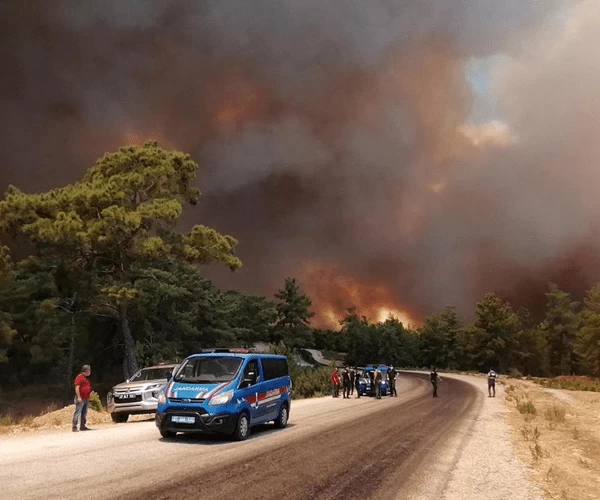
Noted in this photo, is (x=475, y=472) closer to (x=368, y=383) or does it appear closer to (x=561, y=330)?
(x=368, y=383)

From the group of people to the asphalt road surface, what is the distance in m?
17.3

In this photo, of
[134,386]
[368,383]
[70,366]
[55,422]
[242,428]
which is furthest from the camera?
[70,366]

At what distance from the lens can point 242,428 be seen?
526 inches

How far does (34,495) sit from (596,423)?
24.5 m

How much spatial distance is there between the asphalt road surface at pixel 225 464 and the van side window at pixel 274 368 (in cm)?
156

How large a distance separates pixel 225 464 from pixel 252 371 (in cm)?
422

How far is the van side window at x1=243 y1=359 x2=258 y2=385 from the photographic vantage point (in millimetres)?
13875

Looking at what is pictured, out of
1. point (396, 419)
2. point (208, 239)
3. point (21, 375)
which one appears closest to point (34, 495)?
point (396, 419)

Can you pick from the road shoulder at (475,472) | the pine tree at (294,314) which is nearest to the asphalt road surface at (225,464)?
the road shoulder at (475,472)

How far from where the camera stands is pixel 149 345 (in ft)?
132

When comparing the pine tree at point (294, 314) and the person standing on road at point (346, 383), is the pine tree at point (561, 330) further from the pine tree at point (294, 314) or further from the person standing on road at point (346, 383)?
the person standing on road at point (346, 383)

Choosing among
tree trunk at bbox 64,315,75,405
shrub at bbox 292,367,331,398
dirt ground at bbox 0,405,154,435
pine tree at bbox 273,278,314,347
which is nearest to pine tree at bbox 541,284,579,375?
pine tree at bbox 273,278,314,347

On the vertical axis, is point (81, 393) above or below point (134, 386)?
below

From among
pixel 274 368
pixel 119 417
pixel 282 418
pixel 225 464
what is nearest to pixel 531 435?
pixel 282 418
